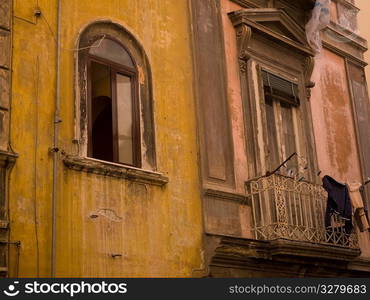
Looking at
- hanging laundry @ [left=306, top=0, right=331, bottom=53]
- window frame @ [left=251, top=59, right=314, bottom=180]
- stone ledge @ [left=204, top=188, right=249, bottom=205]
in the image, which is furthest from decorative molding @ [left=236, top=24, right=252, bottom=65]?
stone ledge @ [left=204, top=188, right=249, bottom=205]

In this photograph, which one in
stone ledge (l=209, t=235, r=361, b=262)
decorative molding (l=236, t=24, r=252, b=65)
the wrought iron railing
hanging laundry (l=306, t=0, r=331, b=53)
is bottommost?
stone ledge (l=209, t=235, r=361, b=262)

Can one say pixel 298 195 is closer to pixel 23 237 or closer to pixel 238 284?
pixel 238 284

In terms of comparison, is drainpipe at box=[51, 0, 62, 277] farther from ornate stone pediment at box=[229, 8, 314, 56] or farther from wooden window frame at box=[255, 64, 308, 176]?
wooden window frame at box=[255, 64, 308, 176]

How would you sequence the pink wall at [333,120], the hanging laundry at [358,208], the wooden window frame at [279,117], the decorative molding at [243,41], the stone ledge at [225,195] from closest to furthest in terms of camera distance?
the stone ledge at [225,195]
the wooden window frame at [279,117]
the decorative molding at [243,41]
the hanging laundry at [358,208]
the pink wall at [333,120]

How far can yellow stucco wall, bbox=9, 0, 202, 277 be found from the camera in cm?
832

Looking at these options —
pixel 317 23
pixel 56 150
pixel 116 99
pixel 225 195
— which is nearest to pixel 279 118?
pixel 317 23

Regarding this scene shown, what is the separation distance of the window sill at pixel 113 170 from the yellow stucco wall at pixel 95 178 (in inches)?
3.1

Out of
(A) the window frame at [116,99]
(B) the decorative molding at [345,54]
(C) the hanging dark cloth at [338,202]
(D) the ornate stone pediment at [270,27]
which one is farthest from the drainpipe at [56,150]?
(B) the decorative molding at [345,54]

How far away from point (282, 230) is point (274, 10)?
163 inches

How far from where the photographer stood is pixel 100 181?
9055 mm

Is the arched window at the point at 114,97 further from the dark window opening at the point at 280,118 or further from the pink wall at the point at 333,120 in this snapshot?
the pink wall at the point at 333,120

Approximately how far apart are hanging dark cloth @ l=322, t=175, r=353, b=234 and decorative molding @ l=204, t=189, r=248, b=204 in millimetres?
1504

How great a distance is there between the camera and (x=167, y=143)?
33.3 ft

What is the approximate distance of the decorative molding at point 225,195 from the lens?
34.0 feet
